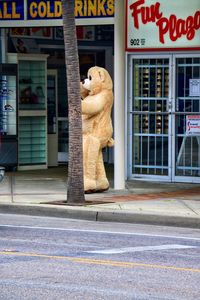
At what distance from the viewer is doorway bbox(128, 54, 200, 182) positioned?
17531mm

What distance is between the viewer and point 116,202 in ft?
48.0

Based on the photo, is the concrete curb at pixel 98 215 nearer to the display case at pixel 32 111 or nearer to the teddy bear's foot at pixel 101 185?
the teddy bear's foot at pixel 101 185

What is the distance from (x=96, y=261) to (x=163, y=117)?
8793 mm

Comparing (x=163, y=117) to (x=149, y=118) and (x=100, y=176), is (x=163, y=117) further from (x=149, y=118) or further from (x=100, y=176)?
(x=100, y=176)

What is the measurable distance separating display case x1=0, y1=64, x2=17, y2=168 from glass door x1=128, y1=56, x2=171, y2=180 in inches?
137

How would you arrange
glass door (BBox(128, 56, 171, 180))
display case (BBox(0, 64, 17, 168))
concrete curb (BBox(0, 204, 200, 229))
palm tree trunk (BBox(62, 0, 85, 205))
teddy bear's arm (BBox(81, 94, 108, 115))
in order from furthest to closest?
1. display case (BBox(0, 64, 17, 168))
2. glass door (BBox(128, 56, 171, 180))
3. teddy bear's arm (BBox(81, 94, 108, 115))
4. palm tree trunk (BBox(62, 0, 85, 205))
5. concrete curb (BBox(0, 204, 200, 229))

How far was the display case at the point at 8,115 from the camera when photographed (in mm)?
20062

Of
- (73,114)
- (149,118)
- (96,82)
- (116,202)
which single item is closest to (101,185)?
(116,202)

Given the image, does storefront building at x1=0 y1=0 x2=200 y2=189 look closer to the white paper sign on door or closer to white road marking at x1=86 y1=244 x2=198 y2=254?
the white paper sign on door

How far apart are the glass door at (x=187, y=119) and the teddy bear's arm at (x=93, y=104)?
2.44 m

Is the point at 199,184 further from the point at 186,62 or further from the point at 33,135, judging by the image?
the point at 33,135

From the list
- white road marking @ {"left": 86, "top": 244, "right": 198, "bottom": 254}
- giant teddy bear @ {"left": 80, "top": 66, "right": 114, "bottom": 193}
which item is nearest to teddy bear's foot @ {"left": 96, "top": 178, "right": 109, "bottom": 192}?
giant teddy bear @ {"left": 80, "top": 66, "right": 114, "bottom": 193}

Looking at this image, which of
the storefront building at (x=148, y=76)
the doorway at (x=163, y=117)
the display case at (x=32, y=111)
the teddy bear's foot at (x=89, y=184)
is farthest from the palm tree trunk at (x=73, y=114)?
the display case at (x=32, y=111)

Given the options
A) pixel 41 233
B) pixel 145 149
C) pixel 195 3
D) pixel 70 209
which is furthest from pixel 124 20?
pixel 41 233
